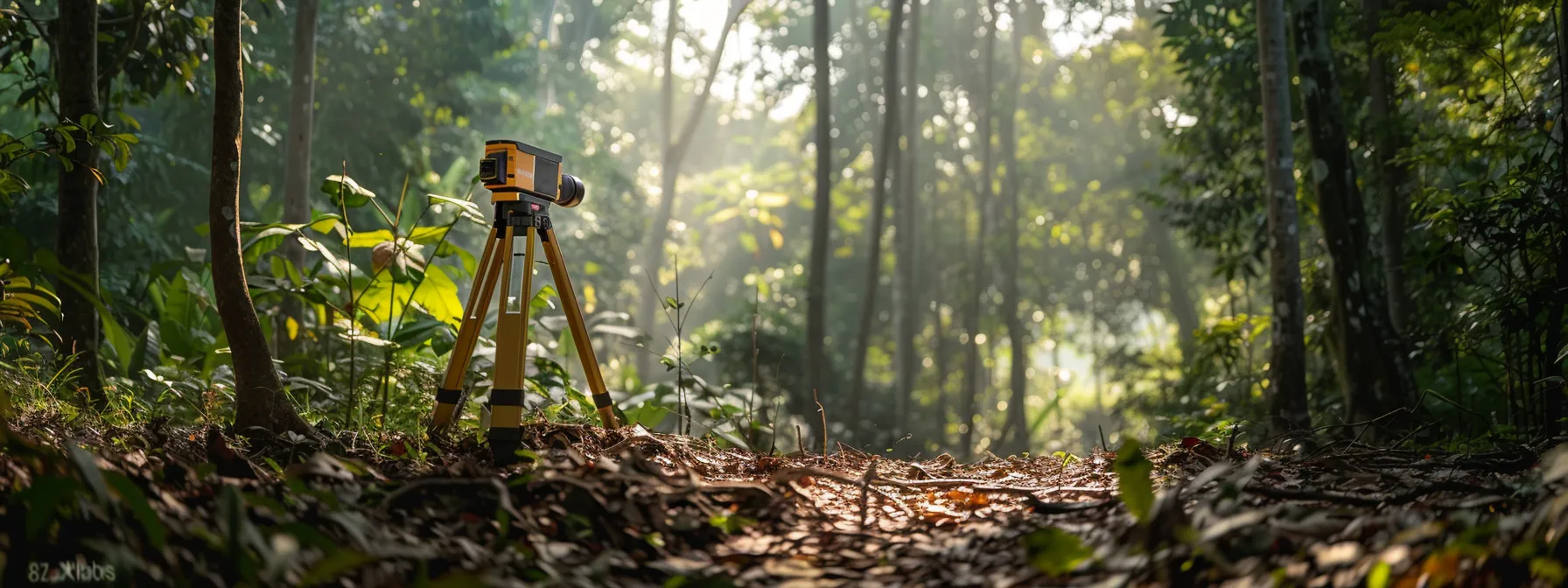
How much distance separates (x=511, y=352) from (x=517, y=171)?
0.63 metres

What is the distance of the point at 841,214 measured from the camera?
1049 inches

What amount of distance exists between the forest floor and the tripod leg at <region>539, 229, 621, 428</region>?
54 cm

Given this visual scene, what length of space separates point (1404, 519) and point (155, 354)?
243 inches

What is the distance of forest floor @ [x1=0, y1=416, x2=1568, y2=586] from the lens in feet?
6.19

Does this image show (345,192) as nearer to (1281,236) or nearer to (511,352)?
(511,352)

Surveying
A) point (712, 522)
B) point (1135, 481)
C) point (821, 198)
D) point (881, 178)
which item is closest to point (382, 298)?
point (712, 522)

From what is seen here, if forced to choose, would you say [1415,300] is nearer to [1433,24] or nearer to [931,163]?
[1433,24]

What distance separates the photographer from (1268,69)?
5965mm

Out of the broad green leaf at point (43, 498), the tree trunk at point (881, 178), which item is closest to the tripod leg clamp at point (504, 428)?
the broad green leaf at point (43, 498)

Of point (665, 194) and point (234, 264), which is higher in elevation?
point (665, 194)

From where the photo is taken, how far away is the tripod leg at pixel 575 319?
379cm

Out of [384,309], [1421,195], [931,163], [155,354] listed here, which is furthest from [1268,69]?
[931,163]

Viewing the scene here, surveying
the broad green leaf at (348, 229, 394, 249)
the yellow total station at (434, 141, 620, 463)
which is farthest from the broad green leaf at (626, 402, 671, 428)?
the yellow total station at (434, 141, 620, 463)

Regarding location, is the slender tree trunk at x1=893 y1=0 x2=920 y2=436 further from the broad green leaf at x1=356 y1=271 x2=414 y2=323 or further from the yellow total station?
the yellow total station
